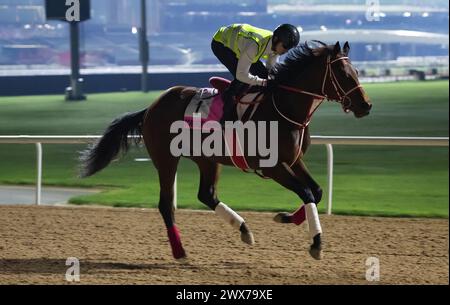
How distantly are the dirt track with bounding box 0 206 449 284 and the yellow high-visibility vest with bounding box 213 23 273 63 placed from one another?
4.07 feet

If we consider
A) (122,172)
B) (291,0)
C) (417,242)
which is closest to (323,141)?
(417,242)

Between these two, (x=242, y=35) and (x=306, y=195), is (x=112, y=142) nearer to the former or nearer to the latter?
(x=242, y=35)

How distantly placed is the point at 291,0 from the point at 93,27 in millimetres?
20916

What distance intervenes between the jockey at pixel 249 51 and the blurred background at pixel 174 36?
33.5m

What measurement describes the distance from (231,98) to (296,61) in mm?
445

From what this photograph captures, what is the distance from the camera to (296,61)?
5.35 meters

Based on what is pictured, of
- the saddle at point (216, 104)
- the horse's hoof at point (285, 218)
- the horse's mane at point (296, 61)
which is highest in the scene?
the horse's mane at point (296, 61)

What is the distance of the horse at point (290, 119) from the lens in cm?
510

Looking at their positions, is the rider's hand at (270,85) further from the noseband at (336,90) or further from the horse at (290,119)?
the noseband at (336,90)

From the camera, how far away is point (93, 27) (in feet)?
157

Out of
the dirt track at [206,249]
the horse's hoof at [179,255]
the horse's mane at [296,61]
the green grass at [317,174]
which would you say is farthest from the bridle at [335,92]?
the green grass at [317,174]

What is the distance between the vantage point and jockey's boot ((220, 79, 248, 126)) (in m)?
5.39

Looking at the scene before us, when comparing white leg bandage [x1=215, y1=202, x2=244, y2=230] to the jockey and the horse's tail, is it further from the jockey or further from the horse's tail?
the horse's tail
